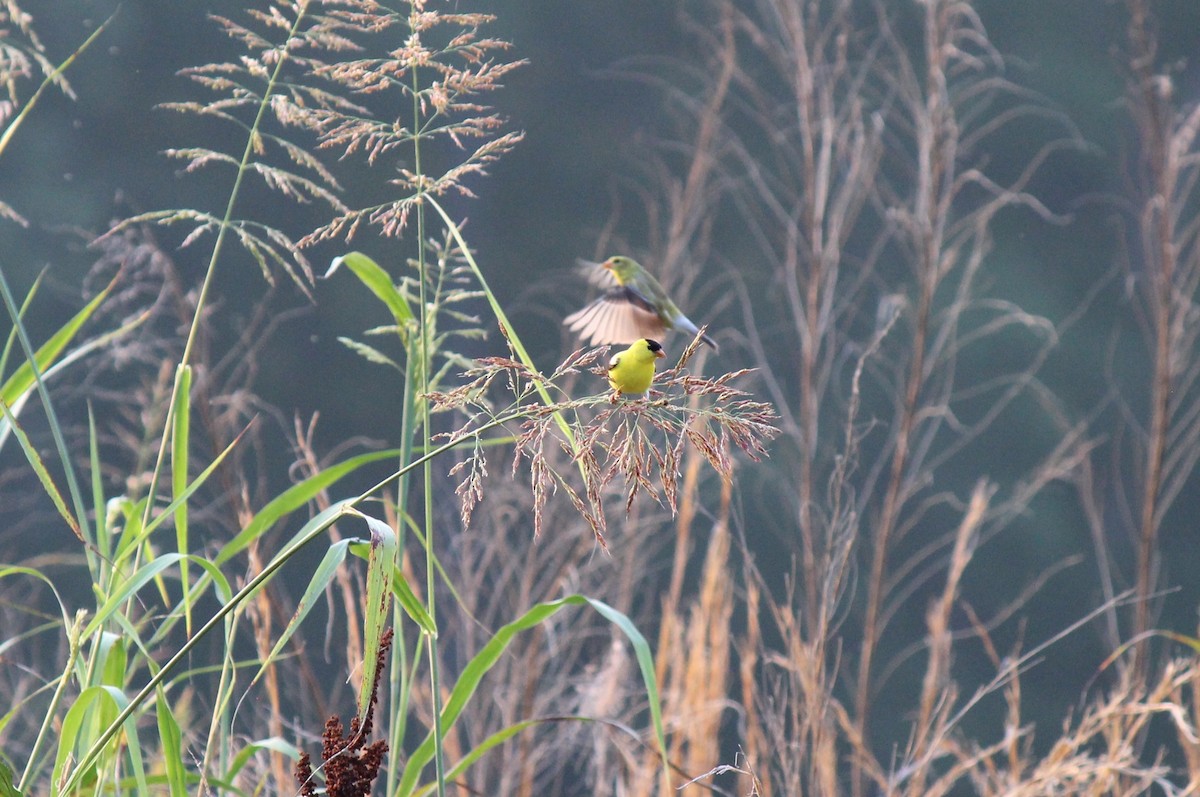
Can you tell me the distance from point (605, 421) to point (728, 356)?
4.92m

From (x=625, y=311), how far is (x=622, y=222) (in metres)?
5.69

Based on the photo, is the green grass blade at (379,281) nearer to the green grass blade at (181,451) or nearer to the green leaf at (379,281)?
the green leaf at (379,281)

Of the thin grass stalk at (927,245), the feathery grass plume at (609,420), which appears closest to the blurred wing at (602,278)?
the thin grass stalk at (927,245)

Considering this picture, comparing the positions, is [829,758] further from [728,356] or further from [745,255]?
[745,255]

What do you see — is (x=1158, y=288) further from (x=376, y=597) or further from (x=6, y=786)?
(x=6, y=786)

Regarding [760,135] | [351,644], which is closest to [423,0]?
[351,644]

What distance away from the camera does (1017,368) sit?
25.1 feet

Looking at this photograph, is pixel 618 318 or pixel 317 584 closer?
pixel 317 584

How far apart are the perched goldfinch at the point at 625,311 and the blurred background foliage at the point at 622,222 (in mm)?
3680

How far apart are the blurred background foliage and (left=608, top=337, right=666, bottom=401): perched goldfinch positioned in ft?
14.3

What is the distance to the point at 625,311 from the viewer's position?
1.89 meters

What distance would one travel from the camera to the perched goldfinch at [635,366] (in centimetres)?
129

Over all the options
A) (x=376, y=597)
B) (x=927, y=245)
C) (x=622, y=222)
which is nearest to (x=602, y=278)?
(x=927, y=245)

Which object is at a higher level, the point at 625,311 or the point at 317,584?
the point at 625,311
